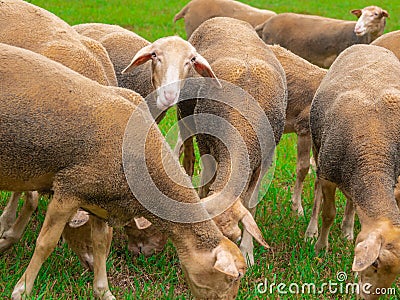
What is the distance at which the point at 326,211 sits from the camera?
525 cm

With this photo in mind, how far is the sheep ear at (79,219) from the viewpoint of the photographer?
4.31 m

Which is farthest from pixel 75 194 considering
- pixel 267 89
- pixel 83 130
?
pixel 267 89

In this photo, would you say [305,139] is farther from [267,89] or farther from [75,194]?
[75,194]

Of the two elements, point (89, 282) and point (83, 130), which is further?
point (89, 282)

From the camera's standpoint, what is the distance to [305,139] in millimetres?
6348

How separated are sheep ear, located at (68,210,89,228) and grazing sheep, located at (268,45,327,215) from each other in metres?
2.35

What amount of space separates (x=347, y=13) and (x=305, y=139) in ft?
45.2

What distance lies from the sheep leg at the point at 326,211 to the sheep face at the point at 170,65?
1162 millimetres

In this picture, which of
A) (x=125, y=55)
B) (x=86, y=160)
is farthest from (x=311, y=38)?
(x=86, y=160)

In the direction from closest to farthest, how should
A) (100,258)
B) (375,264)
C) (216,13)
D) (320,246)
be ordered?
(375,264), (100,258), (320,246), (216,13)

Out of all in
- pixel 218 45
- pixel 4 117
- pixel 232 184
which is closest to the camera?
pixel 4 117

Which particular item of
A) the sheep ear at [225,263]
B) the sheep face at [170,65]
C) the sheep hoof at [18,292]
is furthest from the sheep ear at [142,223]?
the sheep face at [170,65]

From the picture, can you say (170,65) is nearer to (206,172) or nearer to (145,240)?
(206,172)

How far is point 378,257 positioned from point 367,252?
16 cm
